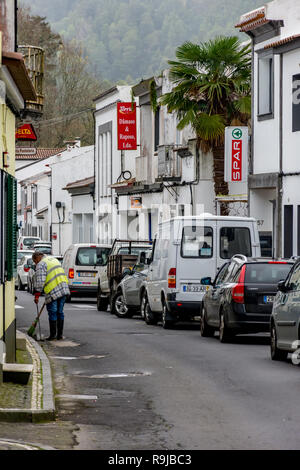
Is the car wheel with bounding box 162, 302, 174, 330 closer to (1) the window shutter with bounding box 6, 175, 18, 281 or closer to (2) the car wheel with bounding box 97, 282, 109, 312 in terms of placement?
(2) the car wheel with bounding box 97, 282, 109, 312

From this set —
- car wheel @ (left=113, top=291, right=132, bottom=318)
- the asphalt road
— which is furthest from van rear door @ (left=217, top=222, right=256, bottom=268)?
car wheel @ (left=113, top=291, right=132, bottom=318)

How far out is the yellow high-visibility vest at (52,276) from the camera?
21.1 metres

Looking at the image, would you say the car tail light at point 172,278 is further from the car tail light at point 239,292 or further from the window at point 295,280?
the window at point 295,280

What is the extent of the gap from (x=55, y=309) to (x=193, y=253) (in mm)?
4203

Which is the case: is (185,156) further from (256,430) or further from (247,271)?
(256,430)

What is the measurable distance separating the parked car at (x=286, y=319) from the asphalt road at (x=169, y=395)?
0.96 ft

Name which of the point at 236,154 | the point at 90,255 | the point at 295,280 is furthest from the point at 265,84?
the point at 295,280

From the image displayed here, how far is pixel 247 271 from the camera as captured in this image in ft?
65.0

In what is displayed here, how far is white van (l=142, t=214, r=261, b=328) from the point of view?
24.1m

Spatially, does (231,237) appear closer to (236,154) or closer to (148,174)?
(236,154)

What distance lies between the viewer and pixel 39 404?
37.9 feet

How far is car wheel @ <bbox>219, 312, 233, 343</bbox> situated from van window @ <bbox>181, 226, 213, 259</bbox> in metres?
4.06

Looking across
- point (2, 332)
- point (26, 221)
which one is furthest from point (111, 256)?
point (26, 221)

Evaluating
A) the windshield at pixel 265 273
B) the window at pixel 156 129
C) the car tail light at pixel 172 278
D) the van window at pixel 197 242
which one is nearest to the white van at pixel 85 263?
the window at pixel 156 129
